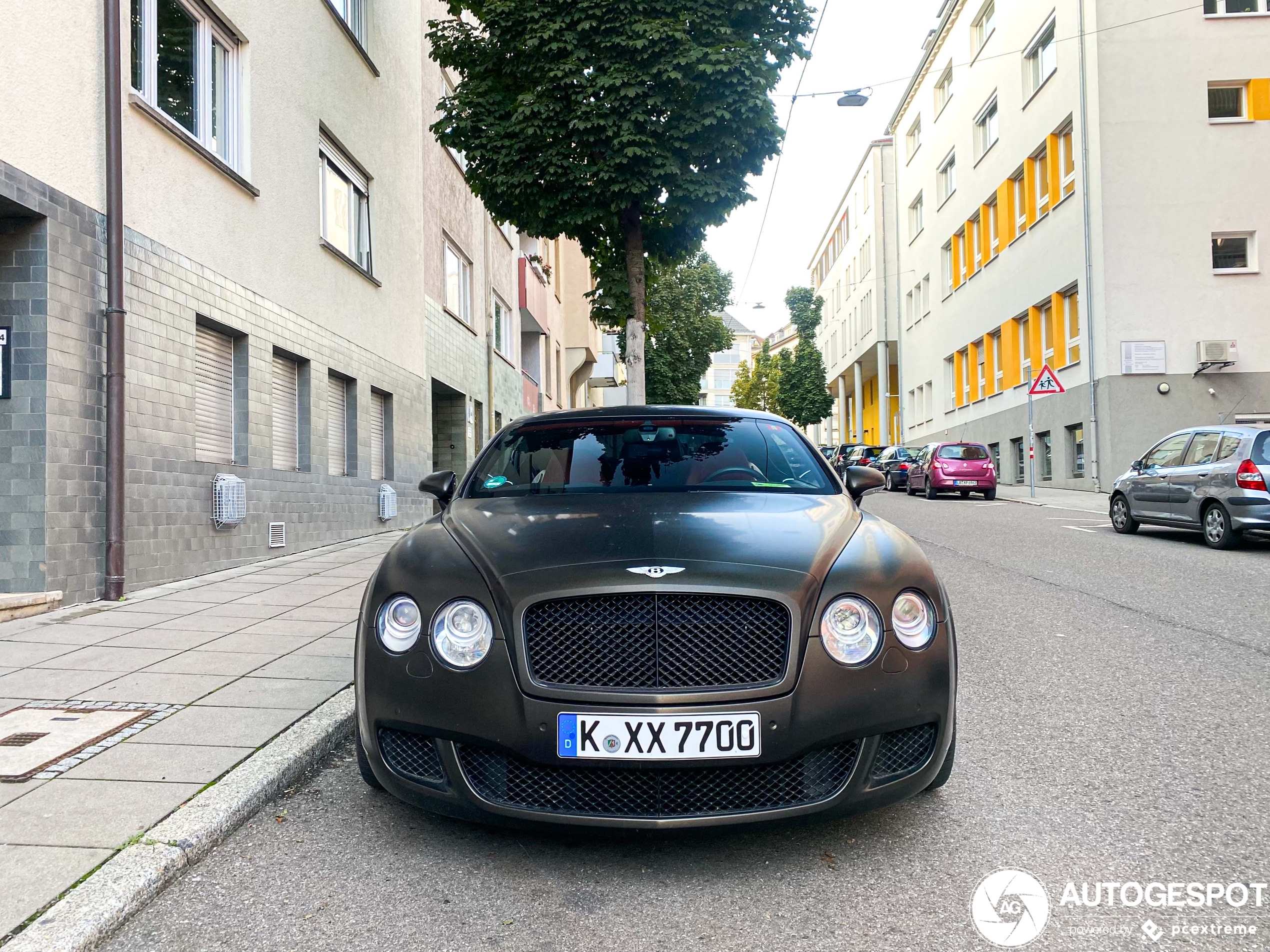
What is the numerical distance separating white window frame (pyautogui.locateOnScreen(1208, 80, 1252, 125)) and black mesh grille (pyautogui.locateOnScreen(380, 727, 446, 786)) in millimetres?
24392

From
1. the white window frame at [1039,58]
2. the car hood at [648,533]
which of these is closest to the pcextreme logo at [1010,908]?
the car hood at [648,533]

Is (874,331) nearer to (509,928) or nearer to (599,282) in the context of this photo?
(599,282)

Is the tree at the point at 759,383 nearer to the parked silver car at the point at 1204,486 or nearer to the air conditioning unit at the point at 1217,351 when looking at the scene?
the air conditioning unit at the point at 1217,351

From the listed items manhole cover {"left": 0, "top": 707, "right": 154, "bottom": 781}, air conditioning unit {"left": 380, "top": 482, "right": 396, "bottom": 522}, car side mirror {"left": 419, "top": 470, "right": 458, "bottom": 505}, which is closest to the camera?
manhole cover {"left": 0, "top": 707, "right": 154, "bottom": 781}

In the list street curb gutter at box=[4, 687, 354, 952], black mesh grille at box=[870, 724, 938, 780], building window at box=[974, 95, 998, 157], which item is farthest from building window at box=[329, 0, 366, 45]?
building window at box=[974, 95, 998, 157]

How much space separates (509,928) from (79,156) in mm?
6866

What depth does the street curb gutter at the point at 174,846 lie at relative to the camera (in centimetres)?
234

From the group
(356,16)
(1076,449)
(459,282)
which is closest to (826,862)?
(356,16)

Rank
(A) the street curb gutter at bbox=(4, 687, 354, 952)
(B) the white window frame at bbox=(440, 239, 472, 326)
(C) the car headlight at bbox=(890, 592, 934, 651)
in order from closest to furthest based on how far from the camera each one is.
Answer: (A) the street curb gutter at bbox=(4, 687, 354, 952) → (C) the car headlight at bbox=(890, 592, 934, 651) → (B) the white window frame at bbox=(440, 239, 472, 326)

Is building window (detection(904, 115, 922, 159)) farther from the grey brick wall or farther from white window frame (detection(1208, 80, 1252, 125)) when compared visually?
the grey brick wall

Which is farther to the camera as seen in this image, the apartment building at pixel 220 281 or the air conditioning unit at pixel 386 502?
the air conditioning unit at pixel 386 502

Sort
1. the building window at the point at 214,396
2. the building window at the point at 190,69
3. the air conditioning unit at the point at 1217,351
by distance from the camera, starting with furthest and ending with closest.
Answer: the air conditioning unit at the point at 1217,351 < the building window at the point at 214,396 < the building window at the point at 190,69

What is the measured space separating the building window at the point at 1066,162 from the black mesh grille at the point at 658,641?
78.9ft

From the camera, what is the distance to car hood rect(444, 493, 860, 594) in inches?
113
